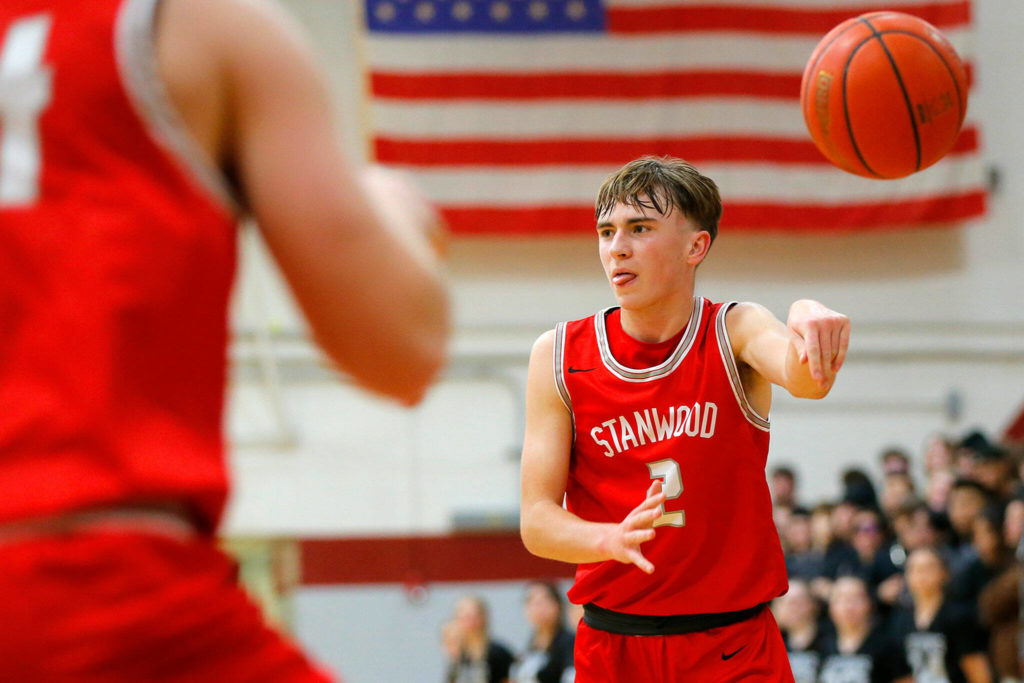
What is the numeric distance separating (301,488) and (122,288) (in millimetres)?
12684

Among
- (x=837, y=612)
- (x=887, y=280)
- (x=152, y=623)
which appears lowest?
(x=837, y=612)

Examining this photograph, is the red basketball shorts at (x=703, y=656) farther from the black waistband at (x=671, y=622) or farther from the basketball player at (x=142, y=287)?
the basketball player at (x=142, y=287)

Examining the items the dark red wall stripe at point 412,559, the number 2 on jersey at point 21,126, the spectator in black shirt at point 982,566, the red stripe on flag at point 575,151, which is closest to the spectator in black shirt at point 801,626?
the spectator in black shirt at point 982,566

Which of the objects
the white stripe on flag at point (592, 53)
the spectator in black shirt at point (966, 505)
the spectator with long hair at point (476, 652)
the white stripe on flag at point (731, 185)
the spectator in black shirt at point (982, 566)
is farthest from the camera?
the white stripe on flag at point (731, 185)

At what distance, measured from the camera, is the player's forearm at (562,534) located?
3471 mm

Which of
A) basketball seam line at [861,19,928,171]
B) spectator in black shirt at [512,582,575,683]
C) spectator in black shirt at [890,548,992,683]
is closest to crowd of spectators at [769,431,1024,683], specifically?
spectator in black shirt at [890,548,992,683]

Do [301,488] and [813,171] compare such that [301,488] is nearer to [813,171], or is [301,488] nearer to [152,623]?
[813,171]

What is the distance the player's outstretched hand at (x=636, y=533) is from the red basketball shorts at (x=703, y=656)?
1.87 feet

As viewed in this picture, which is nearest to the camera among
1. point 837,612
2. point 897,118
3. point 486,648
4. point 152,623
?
point 152,623

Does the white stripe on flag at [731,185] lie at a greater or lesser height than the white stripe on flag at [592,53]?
lesser

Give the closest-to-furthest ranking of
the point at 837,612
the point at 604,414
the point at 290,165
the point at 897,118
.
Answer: the point at 290,165 < the point at 604,414 < the point at 897,118 < the point at 837,612

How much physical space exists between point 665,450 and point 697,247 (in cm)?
70

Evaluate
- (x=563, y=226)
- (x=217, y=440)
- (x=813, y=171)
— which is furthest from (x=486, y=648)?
(x=217, y=440)

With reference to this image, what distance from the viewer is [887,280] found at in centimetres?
1386
